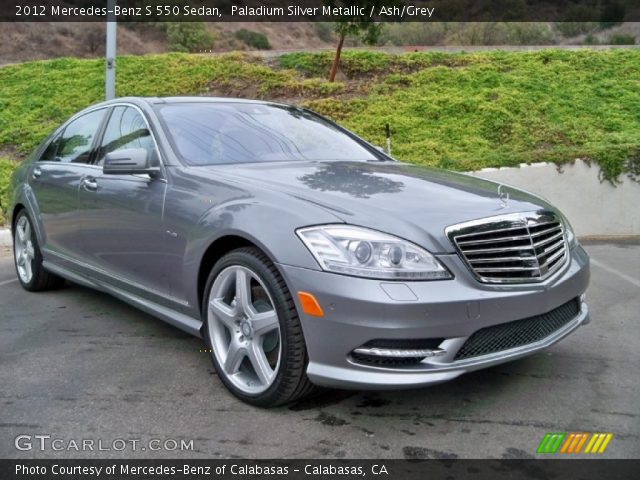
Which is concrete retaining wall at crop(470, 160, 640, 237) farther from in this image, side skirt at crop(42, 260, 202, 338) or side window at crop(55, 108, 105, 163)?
side skirt at crop(42, 260, 202, 338)

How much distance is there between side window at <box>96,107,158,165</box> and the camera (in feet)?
13.5

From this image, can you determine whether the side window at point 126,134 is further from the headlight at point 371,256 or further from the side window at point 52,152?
the headlight at point 371,256

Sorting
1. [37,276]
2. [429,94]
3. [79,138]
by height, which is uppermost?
[429,94]

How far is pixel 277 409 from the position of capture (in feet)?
10.4

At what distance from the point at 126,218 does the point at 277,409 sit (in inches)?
61.5

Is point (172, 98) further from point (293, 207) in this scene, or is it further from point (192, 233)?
point (293, 207)

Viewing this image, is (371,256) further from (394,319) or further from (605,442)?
(605,442)

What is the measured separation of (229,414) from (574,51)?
13.8m

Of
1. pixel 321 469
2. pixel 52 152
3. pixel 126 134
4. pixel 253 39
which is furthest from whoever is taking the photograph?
pixel 253 39

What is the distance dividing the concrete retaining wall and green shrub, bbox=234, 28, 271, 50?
4166cm

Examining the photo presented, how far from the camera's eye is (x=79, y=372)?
3744 millimetres

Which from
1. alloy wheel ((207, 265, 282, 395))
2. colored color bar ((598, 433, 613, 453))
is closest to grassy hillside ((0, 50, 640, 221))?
alloy wheel ((207, 265, 282, 395))

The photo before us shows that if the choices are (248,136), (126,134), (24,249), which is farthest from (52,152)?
(248,136)

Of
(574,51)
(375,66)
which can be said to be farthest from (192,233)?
(574,51)
